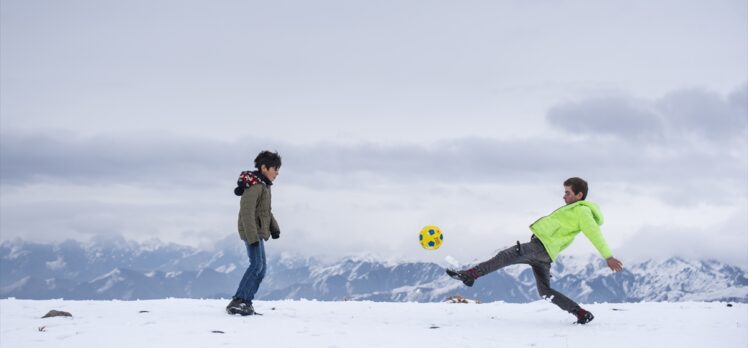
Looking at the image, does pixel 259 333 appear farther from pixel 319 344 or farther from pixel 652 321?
pixel 652 321

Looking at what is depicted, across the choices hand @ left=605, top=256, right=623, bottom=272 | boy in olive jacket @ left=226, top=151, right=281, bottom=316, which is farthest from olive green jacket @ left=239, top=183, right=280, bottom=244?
hand @ left=605, top=256, right=623, bottom=272

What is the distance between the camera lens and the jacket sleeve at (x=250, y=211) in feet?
40.8

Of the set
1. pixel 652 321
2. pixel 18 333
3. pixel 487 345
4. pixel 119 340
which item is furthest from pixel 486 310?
pixel 18 333

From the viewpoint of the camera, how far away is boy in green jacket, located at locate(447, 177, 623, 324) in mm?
12070

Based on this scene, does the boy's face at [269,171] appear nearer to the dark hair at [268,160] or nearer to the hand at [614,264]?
the dark hair at [268,160]

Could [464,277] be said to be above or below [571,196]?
below

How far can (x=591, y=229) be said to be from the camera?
1179 cm

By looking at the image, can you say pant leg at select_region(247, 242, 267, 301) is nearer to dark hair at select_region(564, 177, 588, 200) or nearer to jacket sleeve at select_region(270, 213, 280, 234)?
jacket sleeve at select_region(270, 213, 280, 234)

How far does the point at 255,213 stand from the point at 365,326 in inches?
128

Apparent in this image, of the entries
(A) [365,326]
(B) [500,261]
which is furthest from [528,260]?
(A) [365,326]

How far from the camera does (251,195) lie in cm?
1252

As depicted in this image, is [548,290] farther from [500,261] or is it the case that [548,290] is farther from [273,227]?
[273,227]

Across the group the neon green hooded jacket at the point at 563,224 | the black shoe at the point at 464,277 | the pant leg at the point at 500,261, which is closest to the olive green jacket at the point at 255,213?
the black shoe at the point at 464,277

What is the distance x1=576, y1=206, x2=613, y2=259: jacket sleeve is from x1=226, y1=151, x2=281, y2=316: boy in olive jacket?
6323 millimetres
